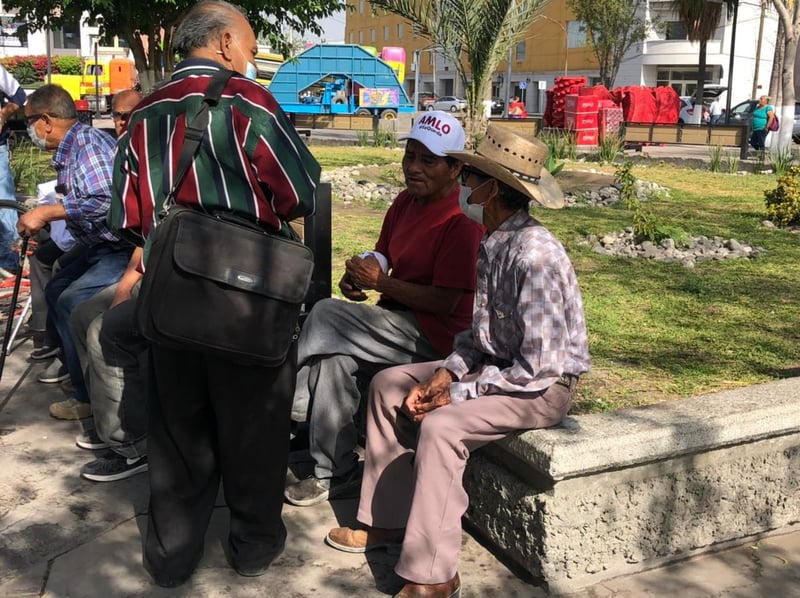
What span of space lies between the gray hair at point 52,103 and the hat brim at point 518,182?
2.22 metres

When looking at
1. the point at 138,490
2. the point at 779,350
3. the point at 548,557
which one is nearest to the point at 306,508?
the point at 138,490

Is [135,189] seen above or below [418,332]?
above

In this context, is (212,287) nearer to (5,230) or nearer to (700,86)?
(5,230)

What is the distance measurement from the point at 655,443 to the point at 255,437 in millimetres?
1293

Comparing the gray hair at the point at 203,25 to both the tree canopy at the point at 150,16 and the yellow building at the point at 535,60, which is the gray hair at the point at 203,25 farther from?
the yellow building at the point at 535,60

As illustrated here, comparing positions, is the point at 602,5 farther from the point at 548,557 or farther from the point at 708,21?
the point at 548,557

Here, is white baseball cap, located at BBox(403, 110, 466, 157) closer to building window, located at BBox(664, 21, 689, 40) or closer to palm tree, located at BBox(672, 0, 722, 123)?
palm tree, located at BBox(672, 0, 722, 123)

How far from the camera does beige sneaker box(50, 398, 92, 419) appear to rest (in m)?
4.37

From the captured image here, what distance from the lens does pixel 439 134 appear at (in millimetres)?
3473

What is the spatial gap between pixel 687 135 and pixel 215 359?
19970 mm

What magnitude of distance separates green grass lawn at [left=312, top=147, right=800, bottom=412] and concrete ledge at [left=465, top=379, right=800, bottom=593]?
0.97 meters

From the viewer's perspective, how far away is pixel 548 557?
9.31ft

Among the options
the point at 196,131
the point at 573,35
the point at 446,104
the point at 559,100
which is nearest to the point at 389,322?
the point at 196,131

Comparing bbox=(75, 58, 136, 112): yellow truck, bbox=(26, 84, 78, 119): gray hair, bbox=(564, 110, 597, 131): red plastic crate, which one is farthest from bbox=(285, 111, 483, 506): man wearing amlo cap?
bbox=(75, 58, 136, 112): yellow truck
